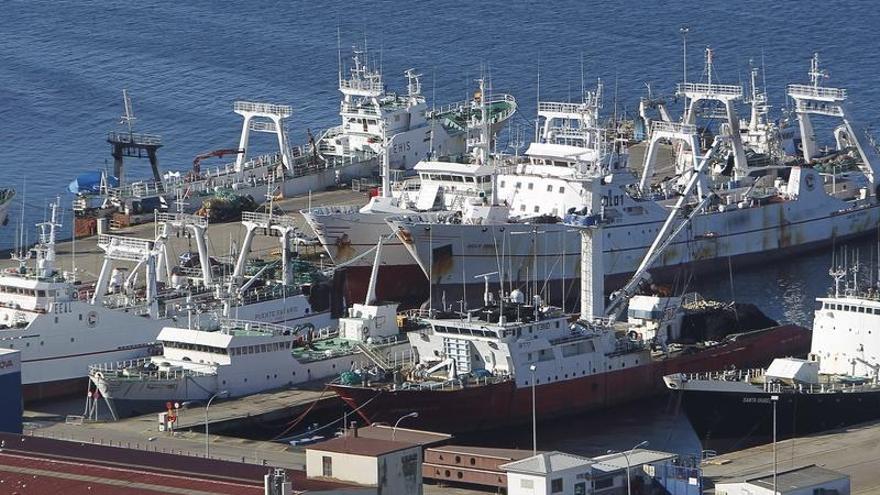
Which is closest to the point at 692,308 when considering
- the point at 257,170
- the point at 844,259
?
the point at 844,259

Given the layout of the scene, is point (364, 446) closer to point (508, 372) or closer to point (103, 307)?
point (508, 372)

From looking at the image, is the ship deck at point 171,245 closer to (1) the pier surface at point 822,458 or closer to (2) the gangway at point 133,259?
(2) the gangway at point 133,259

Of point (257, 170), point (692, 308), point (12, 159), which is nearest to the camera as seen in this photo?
point (692, 308)

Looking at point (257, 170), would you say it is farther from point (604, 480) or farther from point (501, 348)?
point (604, 480)

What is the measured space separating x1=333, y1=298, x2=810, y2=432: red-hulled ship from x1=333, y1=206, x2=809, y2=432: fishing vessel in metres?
0.03

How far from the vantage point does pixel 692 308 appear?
89250 millimetres

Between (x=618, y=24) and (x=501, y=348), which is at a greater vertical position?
(x=618, y=24)

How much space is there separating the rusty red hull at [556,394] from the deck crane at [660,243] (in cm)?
238

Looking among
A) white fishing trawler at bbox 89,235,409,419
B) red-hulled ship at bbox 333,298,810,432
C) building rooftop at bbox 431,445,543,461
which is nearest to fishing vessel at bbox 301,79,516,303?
white fishing trawler at bbox 89,235,409,419

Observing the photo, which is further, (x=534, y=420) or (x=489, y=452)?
(x=534, y=420)

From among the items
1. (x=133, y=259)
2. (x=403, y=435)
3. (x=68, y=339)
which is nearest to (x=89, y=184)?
(x=133, y=259)

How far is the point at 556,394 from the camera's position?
8338 cm

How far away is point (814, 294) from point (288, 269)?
20614 mm

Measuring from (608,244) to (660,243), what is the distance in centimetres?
498
